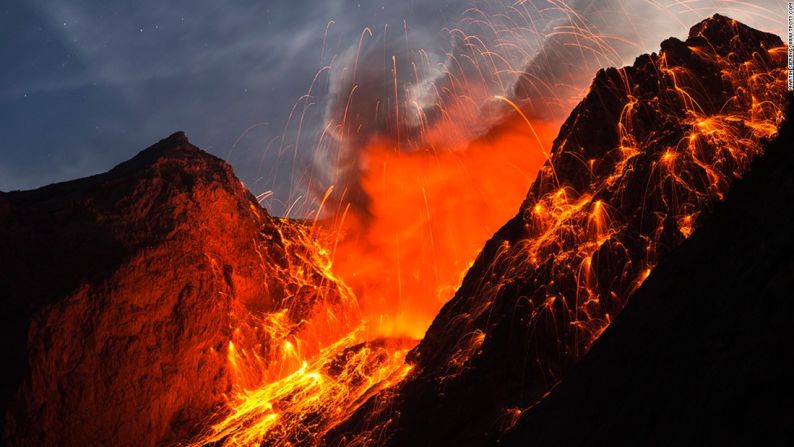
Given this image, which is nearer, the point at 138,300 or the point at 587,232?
the point at 587,232

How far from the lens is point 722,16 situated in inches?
1097

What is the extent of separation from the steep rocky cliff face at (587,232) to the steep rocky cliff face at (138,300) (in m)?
11.7

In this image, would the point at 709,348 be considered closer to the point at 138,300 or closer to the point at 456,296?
the point at 456,296

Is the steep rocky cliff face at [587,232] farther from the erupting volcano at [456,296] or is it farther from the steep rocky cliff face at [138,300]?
the steep rocky cliff face at [138,300]

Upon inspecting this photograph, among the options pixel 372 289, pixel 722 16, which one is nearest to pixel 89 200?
pixel 372 289

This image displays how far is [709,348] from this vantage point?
908cm

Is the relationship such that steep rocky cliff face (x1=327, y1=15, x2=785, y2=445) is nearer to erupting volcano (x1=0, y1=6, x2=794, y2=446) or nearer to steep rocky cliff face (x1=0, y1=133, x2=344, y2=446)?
erupting volcano (x1=0, y1=6, x2=794, y2=446)

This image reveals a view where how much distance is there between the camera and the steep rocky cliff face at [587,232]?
18.8 metres

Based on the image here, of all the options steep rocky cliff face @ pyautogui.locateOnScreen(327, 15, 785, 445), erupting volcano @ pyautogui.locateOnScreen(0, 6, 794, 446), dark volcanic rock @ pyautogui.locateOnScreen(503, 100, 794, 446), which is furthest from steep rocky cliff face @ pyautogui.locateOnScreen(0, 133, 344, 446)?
dark volcanic rock @ pyautogui.locateOnScreen(503, 100, 794, 446)

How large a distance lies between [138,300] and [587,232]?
2281cm

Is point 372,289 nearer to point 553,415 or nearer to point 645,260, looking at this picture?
point 645,260

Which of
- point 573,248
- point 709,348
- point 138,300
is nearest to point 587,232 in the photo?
point 573,248

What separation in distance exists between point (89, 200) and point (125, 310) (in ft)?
26.3

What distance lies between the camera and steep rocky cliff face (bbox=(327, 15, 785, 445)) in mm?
18812
